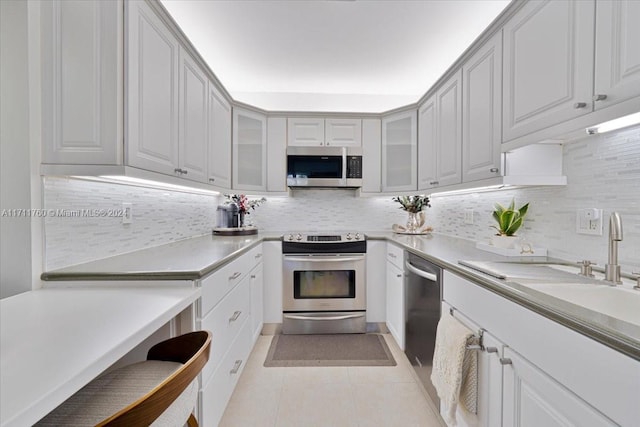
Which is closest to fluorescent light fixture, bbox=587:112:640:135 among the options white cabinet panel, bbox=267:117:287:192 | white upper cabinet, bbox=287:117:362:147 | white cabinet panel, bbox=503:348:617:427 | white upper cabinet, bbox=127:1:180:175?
white cabinet panel, bbox=503:348:617:427

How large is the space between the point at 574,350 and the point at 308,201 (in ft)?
9.12

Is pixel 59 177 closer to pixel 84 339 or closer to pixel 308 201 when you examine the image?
pixel 84 339

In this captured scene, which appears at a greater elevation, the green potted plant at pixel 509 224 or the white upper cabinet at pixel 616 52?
the white upper cabinet at pixel 616 52

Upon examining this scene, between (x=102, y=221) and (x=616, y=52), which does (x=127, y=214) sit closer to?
(x=102, y=221)

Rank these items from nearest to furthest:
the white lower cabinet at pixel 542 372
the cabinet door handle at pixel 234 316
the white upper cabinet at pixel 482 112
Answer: the white lower cabinet at pixel 542 372
the white upper cabinet at pixel 482 112
the cabinet door handle at pixel 234 316

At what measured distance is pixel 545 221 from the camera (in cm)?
160

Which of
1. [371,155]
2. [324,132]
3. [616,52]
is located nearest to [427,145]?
[371,155]

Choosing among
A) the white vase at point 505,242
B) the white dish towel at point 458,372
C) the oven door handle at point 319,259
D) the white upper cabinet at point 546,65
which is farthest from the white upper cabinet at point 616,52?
the oven door handle at point 319,259

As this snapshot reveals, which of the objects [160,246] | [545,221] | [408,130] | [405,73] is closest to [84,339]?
[160,246]

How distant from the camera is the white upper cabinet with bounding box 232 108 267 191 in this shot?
2.87 metres

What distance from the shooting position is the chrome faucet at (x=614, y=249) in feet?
3.44

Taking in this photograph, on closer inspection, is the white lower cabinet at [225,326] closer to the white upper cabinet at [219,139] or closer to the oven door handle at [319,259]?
the oven door handle at [319,259]

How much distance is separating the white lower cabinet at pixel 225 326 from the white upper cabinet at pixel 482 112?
162cm

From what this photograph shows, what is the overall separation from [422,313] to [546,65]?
1.45 metres
